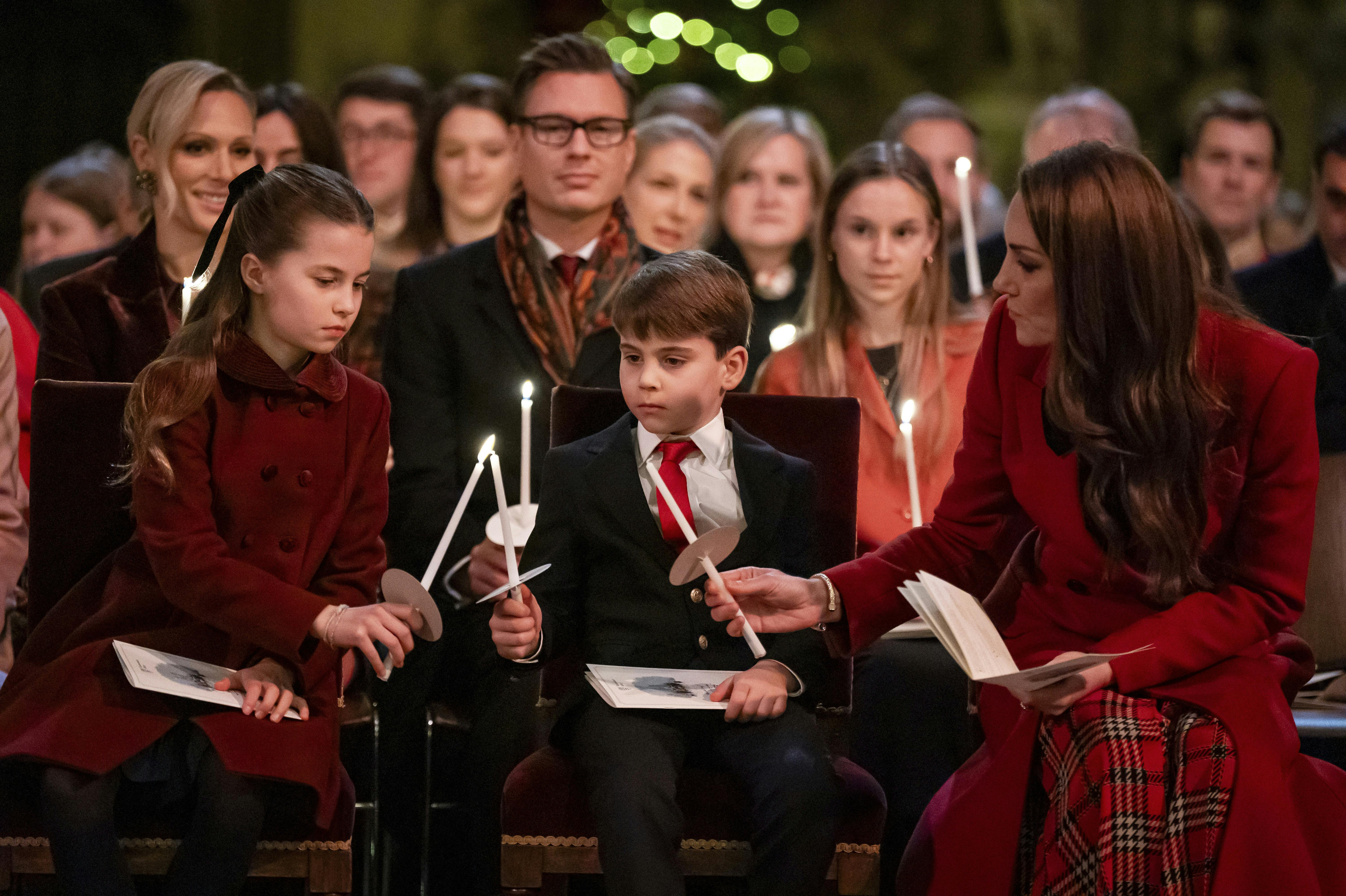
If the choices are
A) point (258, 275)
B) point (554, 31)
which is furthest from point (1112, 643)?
point (554, 31)

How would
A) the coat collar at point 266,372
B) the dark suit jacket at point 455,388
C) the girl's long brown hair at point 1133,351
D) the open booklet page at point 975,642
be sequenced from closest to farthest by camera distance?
the open booklet page at point 975,642 → the girl's long brown hair at point 1133,351 → the coat collar at point 266,372 → the dark suit jacket at point 455,388

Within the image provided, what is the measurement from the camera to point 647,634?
2.67m

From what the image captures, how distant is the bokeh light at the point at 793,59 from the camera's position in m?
8.80

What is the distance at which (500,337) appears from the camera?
363cm

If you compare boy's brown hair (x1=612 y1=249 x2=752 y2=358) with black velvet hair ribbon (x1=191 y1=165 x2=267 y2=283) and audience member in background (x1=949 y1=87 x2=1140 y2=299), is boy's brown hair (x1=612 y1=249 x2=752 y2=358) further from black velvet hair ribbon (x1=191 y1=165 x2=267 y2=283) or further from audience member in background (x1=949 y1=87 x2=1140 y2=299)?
audience member in background (x1=949 y1=87 x2=1140 y2=299)

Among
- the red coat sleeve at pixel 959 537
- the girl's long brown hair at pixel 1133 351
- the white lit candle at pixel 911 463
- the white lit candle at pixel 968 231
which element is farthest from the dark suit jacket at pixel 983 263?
the girl's long brown hair at pixel 1133 351

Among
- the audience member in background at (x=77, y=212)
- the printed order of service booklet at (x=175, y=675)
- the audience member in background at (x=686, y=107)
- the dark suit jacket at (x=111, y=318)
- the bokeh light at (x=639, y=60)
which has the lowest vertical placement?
the printed order of service booklet at (x=175, y=675)

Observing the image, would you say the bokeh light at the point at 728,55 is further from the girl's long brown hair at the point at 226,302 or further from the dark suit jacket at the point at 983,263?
the girl's long brown hair at the point at 226,302

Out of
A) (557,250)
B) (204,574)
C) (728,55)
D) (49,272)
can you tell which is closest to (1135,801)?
(204,574)

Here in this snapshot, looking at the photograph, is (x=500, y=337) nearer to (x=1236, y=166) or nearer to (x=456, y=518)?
(x=456, y=518)

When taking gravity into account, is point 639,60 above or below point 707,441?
above

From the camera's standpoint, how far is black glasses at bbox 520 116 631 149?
147 inches

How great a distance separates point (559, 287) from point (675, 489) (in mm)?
1122

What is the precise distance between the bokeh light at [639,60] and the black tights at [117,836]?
6485 mm
